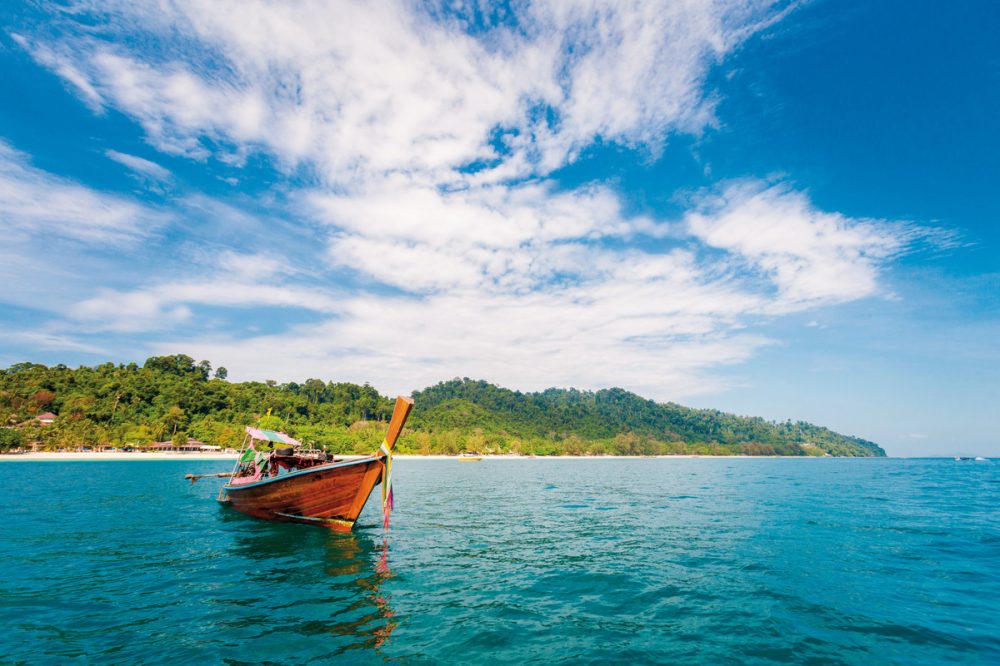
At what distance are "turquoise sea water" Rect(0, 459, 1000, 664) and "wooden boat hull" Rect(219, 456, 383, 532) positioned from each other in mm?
936

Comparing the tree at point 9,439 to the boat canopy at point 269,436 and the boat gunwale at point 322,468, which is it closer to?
the boat canopy at point 269,436

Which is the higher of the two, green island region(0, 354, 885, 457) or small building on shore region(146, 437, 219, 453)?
green island region(0, 354, 885, 457)

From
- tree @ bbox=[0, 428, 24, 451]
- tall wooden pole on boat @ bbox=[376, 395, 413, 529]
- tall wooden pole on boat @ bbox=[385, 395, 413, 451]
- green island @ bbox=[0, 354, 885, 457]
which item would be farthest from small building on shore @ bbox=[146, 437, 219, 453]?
tall wooden pole on boat @ bbox=[385, 395, 413, 451]

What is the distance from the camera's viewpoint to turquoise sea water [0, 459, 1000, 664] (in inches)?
380

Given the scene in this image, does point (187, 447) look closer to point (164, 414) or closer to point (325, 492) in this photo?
point (164, 414)

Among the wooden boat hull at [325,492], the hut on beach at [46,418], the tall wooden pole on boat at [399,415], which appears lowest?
the wooden boat hull at [325,492]

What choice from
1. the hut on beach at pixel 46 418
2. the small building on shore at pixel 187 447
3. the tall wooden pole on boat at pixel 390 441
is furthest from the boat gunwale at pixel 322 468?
the hut on beach at pixel 46 418

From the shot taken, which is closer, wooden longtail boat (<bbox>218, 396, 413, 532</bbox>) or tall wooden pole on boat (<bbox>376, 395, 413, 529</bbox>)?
tall wooden pole on boat (<bbox>376, 395, 413, 529</bbox>)

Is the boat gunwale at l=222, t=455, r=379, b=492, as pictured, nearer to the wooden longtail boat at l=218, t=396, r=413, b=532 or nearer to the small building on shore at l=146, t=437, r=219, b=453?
the wooden longtail boat at l=218, t=396, r=413, b=532

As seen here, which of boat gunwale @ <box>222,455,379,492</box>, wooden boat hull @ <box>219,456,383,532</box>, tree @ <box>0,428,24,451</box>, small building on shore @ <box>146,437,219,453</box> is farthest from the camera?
small building on shore @ <box>146,437,219,453</box>

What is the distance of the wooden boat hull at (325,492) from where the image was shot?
2167 cm

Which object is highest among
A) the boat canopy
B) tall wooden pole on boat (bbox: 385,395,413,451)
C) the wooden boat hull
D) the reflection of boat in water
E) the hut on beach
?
the hut on beach

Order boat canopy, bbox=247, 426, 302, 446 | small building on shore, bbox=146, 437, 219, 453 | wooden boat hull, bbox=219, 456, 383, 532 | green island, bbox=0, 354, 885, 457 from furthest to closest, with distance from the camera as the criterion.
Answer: small building on shore, bbox=146, 437, 219, 453, green island, bbox=0, 354, 885, 457, boat canopy, bbox=247, 426, 302, 446, wooden boat hull, bbox=219, 456, 383, 532

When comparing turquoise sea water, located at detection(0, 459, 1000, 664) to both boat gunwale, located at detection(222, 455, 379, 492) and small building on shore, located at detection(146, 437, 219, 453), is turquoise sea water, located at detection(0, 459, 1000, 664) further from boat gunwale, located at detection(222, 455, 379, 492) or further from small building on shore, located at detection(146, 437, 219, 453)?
small building on shore, located at detection(146, 437, 219, 453)
